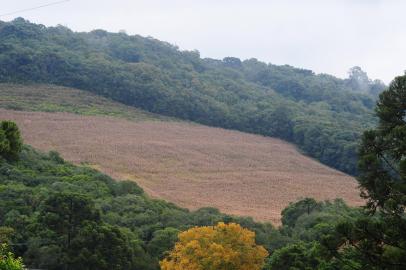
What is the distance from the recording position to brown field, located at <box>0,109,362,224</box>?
71.3 m

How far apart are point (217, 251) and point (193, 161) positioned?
5316 centimetres

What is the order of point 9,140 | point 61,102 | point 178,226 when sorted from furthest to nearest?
point 61,102 → point 178,226 → point 9,140

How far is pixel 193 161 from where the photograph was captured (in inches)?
3425

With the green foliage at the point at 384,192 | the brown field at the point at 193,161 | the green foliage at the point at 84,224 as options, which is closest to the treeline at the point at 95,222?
the green foliage at the point at 84,224

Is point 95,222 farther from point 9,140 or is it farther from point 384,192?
point 384,192

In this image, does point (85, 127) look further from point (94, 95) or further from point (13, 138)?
point (13, 138)

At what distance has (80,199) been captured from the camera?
39.7 metres

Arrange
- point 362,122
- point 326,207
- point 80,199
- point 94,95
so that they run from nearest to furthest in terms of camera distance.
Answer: point 80,199 → point 326,207 → point 94,95 → point 362,122

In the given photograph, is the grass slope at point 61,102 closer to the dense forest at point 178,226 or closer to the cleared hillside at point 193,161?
the cleared hillside at point 193,161

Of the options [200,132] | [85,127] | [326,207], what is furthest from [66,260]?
[200,132]

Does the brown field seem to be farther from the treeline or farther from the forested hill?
the treeline

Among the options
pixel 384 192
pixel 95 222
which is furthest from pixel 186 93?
pixel 384 192

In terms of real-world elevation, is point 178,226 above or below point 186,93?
below

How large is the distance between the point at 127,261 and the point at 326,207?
79.1 feet
